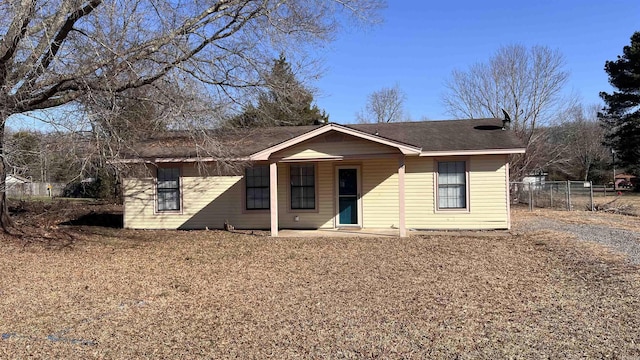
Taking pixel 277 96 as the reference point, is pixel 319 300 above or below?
below

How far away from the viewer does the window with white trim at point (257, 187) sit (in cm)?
1376

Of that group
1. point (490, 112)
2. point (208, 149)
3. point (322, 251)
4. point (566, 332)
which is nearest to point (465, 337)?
point (566, 332)

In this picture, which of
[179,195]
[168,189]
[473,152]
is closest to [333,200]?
[473,152]

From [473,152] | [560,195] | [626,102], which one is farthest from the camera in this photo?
[626,102]

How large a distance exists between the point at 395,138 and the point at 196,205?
6.80m

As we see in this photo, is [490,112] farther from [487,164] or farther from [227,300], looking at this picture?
[227,300]

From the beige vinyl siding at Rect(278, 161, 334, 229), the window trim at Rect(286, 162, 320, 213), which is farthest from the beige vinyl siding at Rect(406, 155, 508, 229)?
the window trim at Rect(286, 162, 320, 213)

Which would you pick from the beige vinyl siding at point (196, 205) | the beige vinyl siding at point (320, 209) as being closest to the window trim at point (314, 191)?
the beige vinyl siding at point (320, 209)

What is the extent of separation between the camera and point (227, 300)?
19.8 feet

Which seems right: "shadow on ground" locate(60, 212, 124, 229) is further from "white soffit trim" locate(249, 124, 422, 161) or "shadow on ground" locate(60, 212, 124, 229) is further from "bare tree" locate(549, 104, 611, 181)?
"bare tree" locate(549, 104, 611, 181)

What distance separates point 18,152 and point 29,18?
9.45 feet

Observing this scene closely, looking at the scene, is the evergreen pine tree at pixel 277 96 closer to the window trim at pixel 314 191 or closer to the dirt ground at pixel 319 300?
the window trim at pixel 314 191

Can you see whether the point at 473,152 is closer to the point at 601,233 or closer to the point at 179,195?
the point at 601,233

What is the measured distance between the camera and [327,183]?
13.4 metres
